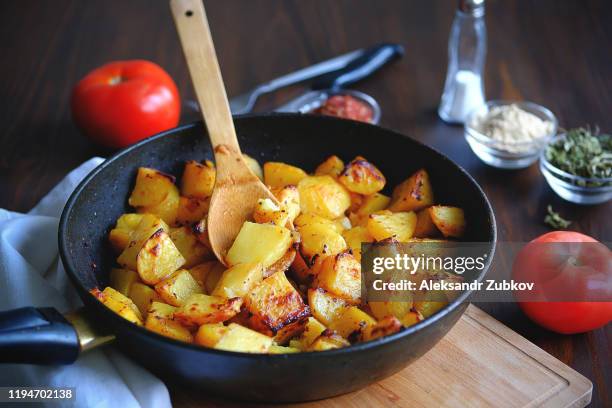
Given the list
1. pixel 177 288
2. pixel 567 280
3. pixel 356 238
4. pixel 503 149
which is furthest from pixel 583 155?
pixel 177 288

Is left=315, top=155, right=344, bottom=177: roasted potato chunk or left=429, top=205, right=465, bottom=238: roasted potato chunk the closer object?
left=429, top=205, right=465, bottom=238: roasted potato chunk

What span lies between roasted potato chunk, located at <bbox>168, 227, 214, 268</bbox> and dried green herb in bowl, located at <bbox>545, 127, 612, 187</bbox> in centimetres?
110

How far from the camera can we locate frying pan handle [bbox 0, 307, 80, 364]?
1205mm

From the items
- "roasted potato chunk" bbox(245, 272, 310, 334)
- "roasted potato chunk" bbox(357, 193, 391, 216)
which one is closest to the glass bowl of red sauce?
"roasted potato chunk" bbox(357, 193, 391, 216)

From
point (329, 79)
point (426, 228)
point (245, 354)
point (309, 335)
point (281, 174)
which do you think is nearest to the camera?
point (245, 354)

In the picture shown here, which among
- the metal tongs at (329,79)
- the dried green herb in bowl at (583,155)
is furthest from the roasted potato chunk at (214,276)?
the dried green herb in bowl at (583,155)

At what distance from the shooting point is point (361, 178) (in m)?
1.77

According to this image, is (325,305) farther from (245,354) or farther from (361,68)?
(361,68)

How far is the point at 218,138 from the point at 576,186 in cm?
105

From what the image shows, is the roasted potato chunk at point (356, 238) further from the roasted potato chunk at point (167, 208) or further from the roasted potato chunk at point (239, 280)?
the roasted potato chunk at point (167, 208)

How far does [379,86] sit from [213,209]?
125 cm

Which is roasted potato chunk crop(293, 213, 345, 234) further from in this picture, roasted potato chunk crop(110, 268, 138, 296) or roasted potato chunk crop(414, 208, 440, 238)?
roasted potato chunk crop(110, 268, 138, 296)

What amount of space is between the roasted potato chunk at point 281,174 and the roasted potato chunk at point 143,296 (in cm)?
46

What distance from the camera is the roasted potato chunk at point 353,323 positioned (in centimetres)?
138
